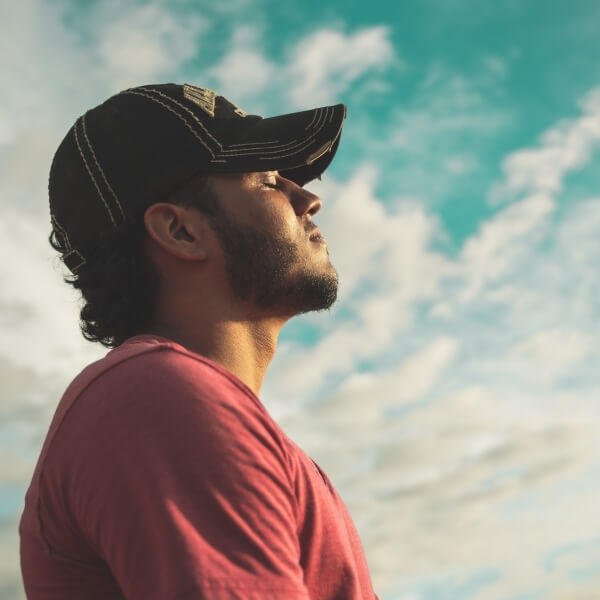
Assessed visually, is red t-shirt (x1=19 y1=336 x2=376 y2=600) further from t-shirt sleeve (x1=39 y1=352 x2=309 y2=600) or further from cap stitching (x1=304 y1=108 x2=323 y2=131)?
cap stitching (x1=304 y1=108 x2=323 y2=131)

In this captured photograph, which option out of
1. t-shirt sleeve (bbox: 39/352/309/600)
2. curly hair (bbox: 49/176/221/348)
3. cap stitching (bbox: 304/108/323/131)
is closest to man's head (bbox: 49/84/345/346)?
curly hair (bbox: 49/176/221/348)

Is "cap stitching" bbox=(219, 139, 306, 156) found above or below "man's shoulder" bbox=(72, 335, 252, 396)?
above

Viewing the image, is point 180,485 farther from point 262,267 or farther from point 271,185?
point 271,185

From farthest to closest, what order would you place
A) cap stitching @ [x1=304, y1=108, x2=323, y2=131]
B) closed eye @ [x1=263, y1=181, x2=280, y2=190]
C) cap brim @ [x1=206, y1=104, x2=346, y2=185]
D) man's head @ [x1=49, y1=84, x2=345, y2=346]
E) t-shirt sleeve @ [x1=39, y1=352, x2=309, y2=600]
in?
cap stitching @ [x1=304, y1=108, x2=323, y2=131], closed eye @ [x1=263, y1=181, x2=280, y2=190], cap brim @ [x1=206, y1=104, x2=346, y2=185], man's head @ [x1=49, y1=84, x2=345, y2=346], t-shirt sleeve @ [x1=39, y1=352, x2=309, y2=600]

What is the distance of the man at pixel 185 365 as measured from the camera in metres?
2.19

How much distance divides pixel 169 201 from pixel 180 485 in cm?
188

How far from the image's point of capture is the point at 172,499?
2.18 metres

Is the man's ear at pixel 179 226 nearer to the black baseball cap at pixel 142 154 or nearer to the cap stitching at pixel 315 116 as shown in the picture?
the black baseball cap at pixel 142 154

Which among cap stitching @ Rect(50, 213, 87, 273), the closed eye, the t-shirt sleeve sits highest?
the closed eye

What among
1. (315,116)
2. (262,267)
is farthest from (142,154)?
(315,116)

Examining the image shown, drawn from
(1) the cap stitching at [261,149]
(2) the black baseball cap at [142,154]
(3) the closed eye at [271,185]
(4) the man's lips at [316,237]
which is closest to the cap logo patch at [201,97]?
(2) the black baseball cap at [142,154]

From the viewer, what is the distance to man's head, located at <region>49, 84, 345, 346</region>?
3.70 metres

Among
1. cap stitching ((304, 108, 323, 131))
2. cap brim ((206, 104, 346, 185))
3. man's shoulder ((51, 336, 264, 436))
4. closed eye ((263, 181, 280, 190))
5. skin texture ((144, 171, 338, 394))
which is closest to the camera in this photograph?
man's shoulder ((51, 336, 264, 436))

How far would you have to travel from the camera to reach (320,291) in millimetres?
3965
